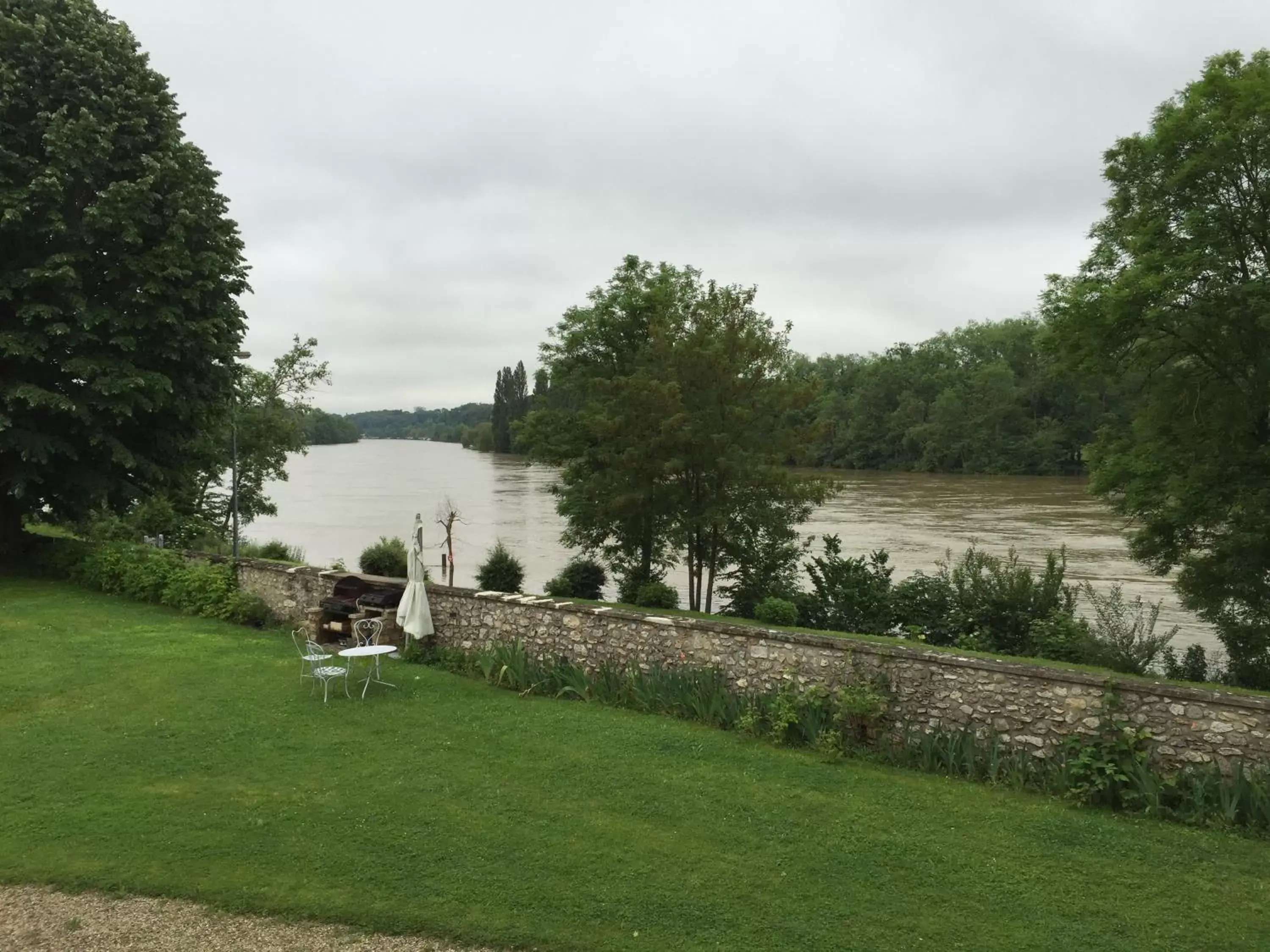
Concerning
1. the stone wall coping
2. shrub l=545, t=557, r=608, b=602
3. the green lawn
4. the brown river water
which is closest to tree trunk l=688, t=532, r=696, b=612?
shrub l=545, t=557, r=608, b=602

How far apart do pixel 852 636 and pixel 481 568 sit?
464 inches

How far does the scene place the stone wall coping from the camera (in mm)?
7578

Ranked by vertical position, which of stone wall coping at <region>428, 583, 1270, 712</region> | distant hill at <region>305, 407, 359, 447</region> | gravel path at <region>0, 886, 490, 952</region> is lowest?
gravel path at <region>0, 886, 490, 952</region>

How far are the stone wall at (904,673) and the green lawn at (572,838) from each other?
83 cm

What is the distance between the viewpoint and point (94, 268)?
689 inches

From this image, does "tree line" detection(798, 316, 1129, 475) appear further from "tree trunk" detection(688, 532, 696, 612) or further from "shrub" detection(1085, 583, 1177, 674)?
"shrub" detection(1085, 583, 1177, 674)

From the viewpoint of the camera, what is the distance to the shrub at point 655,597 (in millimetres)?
17766

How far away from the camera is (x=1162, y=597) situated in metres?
23.3

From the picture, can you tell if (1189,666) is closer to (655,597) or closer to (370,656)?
(655,597)

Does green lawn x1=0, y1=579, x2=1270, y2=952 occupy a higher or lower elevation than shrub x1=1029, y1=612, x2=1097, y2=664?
lower

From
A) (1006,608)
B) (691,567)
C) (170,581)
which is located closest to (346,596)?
(170,581)

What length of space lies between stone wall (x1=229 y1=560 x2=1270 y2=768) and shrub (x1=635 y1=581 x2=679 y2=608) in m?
6.14

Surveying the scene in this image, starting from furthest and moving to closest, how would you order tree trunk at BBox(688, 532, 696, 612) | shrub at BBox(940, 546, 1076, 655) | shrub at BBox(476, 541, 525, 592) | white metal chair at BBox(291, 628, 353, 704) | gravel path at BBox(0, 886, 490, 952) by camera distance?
shrub at BBox(476, 541, 525, 592) < tree trunk at BBox(688, 532, 696, 612) < shrub at BBox(940, 546, 1076, 655) < white metal chair at BBox(291, 628, 353, 704) < gravel path at BBox(0, 886, 490, 952)

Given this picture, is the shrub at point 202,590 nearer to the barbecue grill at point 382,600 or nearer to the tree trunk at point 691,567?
the barbecue grill at point 382,600
